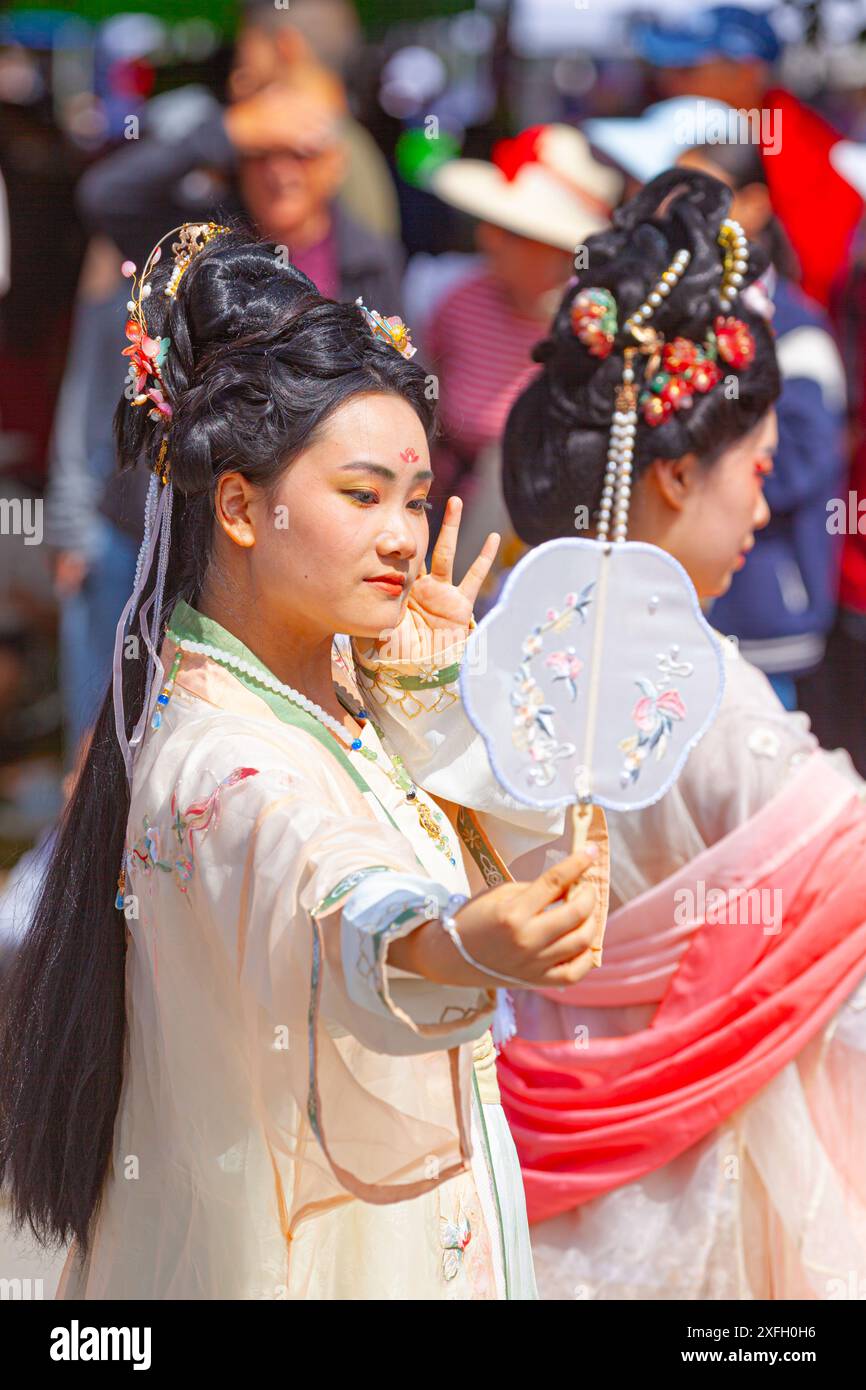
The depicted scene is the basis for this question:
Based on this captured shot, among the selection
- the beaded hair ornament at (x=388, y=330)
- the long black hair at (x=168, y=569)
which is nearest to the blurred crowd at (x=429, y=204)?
the beaded hair ornament at (x=388, y=330)

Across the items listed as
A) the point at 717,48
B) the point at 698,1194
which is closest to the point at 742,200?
the point at 717,48

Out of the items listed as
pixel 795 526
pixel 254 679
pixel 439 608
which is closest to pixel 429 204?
pixel 795 526

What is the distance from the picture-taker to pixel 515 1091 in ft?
9.48

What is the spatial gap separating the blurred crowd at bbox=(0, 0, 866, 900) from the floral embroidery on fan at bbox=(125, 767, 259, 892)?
8.75 feet

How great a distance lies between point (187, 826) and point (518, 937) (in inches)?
16.6

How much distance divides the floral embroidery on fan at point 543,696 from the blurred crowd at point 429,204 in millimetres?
2693

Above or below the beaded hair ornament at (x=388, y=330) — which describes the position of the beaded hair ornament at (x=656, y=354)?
above

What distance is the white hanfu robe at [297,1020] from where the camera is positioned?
1.69 m

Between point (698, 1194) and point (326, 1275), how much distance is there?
968mm

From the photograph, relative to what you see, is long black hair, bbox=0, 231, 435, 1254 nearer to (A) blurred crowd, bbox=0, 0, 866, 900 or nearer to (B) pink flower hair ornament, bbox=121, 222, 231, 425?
(B) pink flower hair ornament, bbox=121, 222, 231, 425

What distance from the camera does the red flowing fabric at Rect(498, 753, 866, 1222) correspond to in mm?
2744

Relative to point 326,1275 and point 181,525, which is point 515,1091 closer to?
point 326,1275

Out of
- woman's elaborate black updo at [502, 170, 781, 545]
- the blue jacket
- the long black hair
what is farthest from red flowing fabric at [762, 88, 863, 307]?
the long black hair

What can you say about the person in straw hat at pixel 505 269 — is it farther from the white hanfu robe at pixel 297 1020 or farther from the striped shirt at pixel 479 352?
the white hanfu robe at pixel 297 1020
